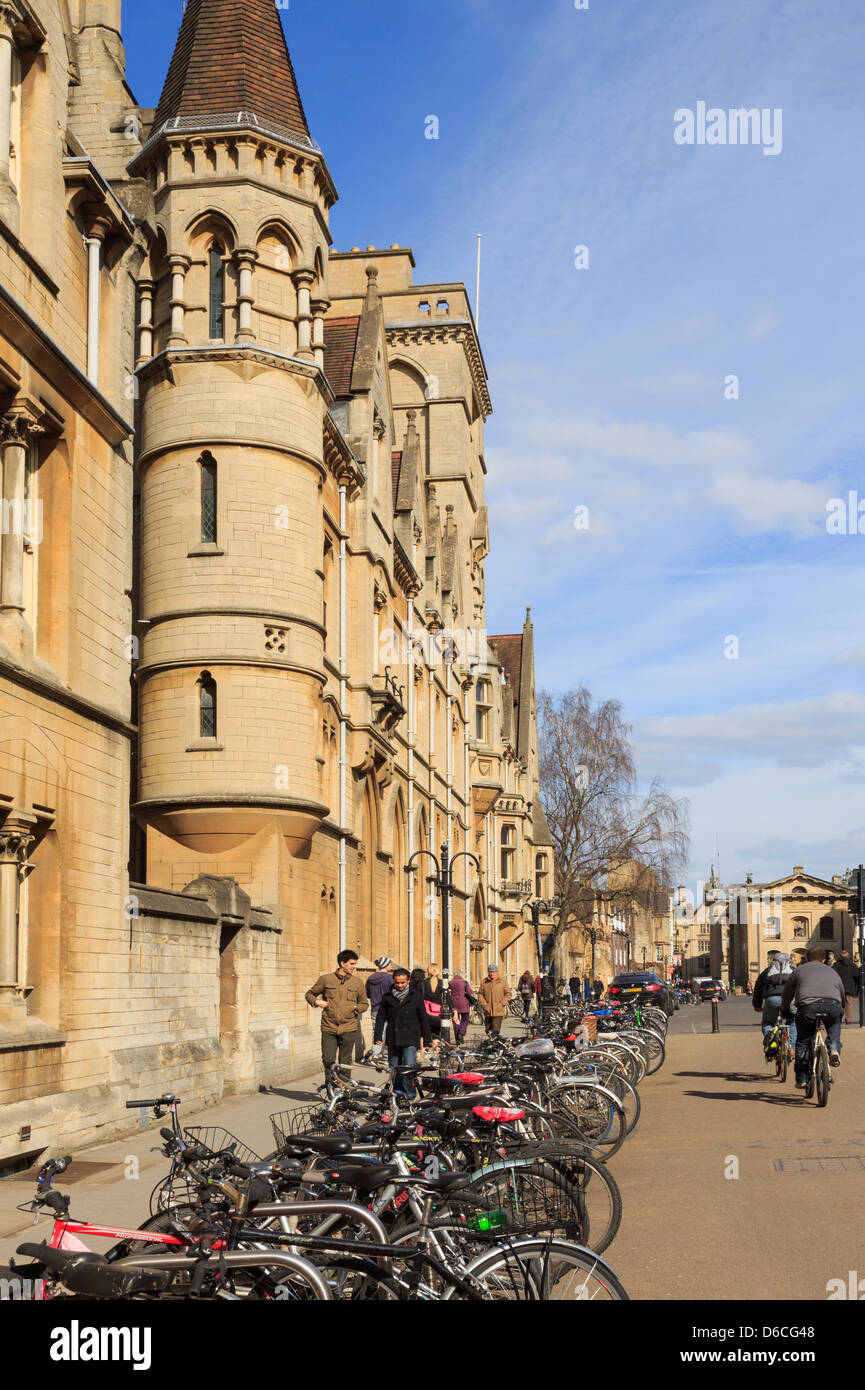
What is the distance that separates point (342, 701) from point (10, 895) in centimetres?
1602

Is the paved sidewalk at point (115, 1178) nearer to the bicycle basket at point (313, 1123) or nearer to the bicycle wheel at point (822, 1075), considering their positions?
the bicycle basket at point (313, 1123)

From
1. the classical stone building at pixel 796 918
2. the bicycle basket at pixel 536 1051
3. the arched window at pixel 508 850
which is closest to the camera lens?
the bicycle basket at pixel 536 1051

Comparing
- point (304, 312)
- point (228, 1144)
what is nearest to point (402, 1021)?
A: point (228, 1144)

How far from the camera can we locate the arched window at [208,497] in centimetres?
2253

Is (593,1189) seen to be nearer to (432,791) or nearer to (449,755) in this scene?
(432,791)

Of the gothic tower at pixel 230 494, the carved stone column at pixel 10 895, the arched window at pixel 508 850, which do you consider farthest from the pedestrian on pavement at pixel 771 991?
the arched window at pixel 508 850

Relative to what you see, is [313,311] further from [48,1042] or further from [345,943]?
[48,1042]

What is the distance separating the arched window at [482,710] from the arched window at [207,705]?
34.0m

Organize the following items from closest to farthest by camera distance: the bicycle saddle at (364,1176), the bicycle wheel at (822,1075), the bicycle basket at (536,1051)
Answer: the bicycle saddle at (364,1176) < the bicycle basket at (536,1051) < the bicycle wheel at (822,1075)

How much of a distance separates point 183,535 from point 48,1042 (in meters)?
11.5

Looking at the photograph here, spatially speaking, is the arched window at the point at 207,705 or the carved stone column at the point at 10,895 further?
the arched window at the point at 207,705

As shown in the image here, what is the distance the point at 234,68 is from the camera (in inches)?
939

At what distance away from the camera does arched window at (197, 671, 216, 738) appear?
22.3 m

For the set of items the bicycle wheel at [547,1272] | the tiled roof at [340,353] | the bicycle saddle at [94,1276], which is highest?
the tiled roof at [340,353]
